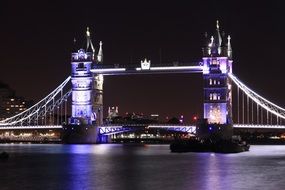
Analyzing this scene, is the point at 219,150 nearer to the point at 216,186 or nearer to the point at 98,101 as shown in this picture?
the point at 98,101

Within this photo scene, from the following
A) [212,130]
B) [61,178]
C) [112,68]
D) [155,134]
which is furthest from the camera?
[155,134]

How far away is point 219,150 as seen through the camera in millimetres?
80000

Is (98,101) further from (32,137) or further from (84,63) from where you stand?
(32,137)

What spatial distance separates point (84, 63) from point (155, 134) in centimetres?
7771

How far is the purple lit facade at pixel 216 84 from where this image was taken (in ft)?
328

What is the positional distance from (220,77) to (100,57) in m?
21.6

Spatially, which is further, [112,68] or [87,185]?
[112,68]

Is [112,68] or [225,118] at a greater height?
[112,68]

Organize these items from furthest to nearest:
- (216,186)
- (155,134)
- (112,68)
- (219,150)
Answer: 1. (155,134)
2. (112,68)
3. (219,150)
4. (216,186)

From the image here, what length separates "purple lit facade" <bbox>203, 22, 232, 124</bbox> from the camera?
9988cm

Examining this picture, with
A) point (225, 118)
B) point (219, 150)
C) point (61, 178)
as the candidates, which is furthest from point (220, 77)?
point (61, 178)

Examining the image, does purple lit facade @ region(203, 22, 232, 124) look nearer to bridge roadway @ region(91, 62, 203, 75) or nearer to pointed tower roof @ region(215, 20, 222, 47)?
pointed tower roof @ region(215, 20, 222, 47)

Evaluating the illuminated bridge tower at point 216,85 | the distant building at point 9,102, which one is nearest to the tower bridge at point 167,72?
the illuminated bridge tower at point 216,85

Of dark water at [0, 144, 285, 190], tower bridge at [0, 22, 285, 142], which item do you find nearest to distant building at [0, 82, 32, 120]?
tower bridge at [0, 22, 285, 142]
